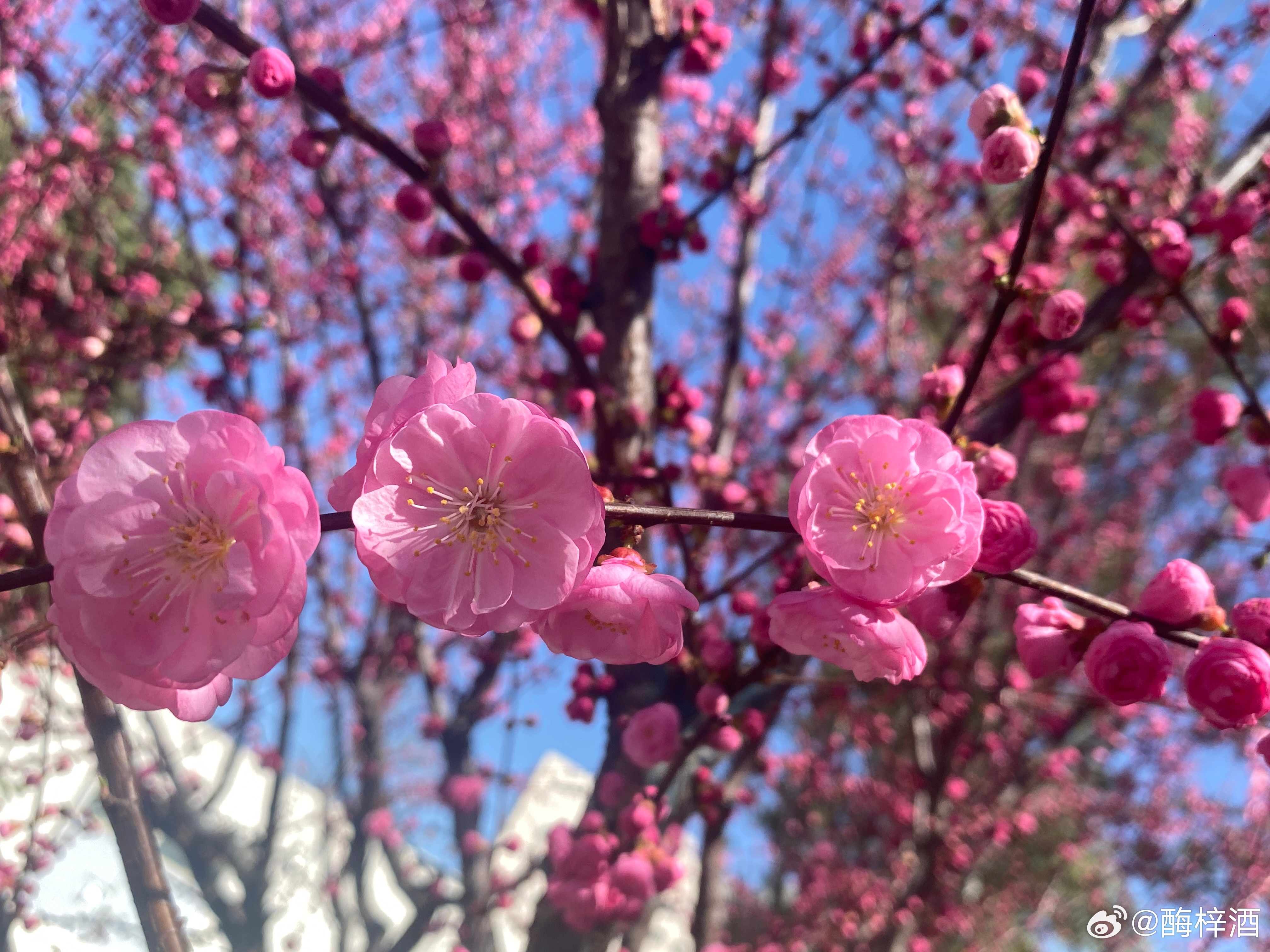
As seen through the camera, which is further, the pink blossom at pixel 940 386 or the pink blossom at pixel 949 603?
the pink blossom at pixel 940 386

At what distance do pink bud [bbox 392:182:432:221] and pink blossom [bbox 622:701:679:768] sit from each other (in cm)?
131

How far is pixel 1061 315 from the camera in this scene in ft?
4.19

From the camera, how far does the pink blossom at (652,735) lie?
5.75 feet

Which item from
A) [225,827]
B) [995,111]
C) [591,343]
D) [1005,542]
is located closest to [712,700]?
[1005,542]

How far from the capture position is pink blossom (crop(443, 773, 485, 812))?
10.9ft

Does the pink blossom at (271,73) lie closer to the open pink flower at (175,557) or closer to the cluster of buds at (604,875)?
the open pink flower at (175,557)

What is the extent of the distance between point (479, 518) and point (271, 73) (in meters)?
0.91

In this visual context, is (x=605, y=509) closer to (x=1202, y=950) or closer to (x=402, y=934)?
(x=402, y=934)

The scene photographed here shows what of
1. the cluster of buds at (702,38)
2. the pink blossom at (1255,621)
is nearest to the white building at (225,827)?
the pink blossom at (1255,621)

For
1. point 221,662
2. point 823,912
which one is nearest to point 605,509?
point 221,662

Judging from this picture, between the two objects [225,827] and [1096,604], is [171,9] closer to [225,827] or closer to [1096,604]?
[1096,604]

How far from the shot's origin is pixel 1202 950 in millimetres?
4430

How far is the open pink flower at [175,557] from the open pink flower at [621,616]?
0.34 metres

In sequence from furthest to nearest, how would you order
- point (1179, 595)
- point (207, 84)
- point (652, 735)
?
point (652, 735) < point (207, 84) < point (1179, 595)
